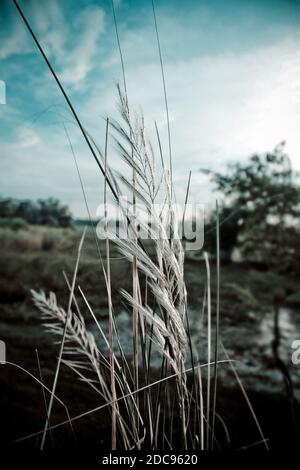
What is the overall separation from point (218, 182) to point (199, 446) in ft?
4.42

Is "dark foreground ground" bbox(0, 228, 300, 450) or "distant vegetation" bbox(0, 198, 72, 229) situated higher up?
"distant vegetation" bbox(0, 198, 72, 229)

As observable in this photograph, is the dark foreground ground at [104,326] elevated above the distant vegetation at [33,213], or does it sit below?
below

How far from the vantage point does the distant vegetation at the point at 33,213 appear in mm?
1740

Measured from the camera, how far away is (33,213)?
5.94 feet

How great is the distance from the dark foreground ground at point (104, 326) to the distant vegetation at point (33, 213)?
0.18ft

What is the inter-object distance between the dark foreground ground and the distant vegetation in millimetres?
56

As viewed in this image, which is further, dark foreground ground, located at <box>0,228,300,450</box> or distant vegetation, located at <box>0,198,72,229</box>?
distant vegetation, located at <box>0,198,72,229</box>

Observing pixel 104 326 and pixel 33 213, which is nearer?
pixel 104 326

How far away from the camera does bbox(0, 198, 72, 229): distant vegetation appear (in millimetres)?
1740

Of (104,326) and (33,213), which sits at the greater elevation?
(33,213)

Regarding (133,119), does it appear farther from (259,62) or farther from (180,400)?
(259,62)

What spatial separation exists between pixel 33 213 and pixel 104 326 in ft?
2.65
